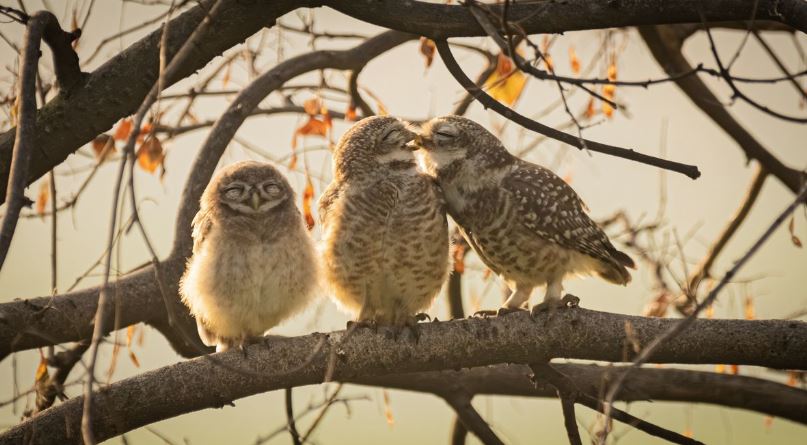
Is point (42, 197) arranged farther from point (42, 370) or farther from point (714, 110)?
point (714, 110)

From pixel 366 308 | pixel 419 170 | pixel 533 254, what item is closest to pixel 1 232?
pixel 366 308

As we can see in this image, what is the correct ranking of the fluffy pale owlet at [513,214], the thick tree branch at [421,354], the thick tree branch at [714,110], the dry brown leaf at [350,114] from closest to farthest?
the thick tree branch at [421,354]
the fluffy pale owlet at [513,214]
the dry brown leaf at [350,114]
the thick tree branch at [714,110]

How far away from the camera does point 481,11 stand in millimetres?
2867

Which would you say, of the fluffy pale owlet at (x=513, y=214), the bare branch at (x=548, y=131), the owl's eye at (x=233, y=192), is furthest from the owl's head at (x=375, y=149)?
the bare branch at (x=548, y=131)

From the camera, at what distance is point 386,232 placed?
336 centimetres

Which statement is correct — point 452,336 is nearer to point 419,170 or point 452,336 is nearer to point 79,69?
point 419,170

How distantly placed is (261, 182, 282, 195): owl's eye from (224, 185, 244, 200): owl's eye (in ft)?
0.29

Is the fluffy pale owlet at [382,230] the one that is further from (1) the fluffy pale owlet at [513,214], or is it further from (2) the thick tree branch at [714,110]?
(2) the thick tree branch at [714,110]

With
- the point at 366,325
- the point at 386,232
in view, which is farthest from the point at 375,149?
the point at 366,325

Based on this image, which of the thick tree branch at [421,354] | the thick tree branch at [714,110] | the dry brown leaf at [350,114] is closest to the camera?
the thick tree branch at [421,354]

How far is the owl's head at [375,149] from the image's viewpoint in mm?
3568

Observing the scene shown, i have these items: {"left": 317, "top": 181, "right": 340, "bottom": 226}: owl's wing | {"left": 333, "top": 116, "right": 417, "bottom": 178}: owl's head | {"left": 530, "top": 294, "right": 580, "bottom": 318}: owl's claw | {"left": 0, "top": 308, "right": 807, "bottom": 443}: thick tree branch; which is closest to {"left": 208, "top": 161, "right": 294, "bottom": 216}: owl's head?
{"left": 317, "top": 181, "right": 340, "bottom": 226}: owl's wing

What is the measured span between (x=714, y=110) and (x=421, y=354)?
8.20 feet

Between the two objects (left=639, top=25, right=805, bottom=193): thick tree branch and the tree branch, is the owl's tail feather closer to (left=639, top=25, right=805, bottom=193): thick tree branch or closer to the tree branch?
the tree branch
